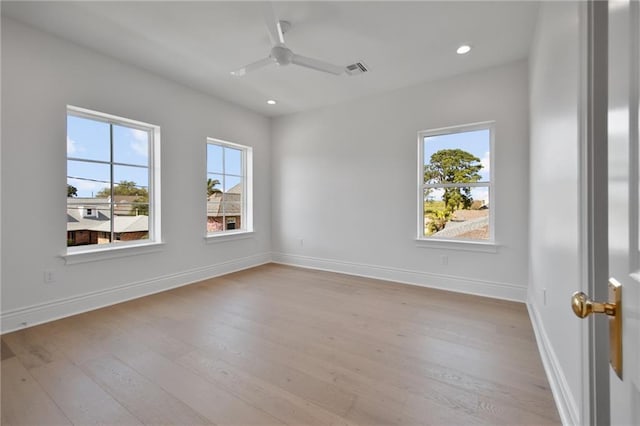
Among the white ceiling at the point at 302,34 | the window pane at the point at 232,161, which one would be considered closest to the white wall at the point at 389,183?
the white ceiling at the point at 302,34

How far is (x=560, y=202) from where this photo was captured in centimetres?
158

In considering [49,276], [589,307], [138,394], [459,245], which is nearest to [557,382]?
[589,307]

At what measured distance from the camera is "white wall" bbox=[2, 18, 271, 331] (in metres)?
2.48

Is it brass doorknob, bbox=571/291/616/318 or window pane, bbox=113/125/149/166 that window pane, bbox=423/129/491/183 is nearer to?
brass doorknob, bbox=571/291/616/318

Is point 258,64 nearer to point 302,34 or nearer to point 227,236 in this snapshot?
point 302,34

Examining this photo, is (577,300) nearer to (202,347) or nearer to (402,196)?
(202,347)

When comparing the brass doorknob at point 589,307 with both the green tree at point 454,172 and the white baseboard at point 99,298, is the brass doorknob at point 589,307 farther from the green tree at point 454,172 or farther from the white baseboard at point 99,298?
the white baseboard at point 99,298

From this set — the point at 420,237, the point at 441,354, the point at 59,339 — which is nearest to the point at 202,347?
the point at 59,339

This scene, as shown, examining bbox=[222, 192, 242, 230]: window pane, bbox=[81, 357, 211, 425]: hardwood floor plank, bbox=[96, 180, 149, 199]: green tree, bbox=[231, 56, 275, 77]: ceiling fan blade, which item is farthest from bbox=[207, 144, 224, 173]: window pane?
bbox=[81, 357, 211, 425]: hardwood floor plank

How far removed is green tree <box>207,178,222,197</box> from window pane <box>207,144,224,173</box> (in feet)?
0.51

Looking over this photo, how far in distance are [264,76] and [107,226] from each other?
103 inches

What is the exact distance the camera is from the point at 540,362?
6.46ft

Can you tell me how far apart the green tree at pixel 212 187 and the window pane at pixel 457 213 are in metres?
3.16

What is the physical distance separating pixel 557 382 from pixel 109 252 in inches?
159
